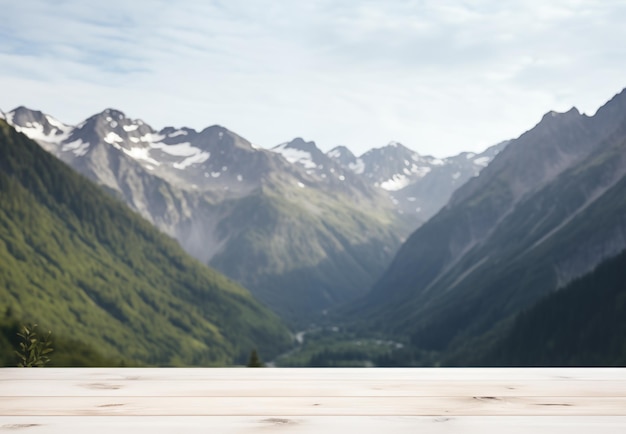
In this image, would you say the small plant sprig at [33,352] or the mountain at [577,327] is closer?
the small plant sprig at [33,352]
